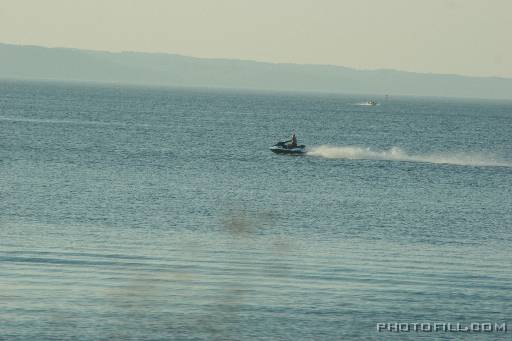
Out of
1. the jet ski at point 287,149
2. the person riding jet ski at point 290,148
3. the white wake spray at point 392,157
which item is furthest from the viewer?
the white wake spray at point 392,157

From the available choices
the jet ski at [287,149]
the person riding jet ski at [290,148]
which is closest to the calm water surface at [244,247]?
the person riding jet ski at [290,148]

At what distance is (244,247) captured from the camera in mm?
51375

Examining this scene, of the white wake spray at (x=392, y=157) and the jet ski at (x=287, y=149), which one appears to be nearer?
the jet ski at (x=287, y=149)

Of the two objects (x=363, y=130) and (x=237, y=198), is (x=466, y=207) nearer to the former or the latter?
(x=237, y=198)

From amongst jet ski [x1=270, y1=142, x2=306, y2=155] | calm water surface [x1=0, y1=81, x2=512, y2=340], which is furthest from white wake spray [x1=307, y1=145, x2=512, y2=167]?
calm water surface [x1=0, y1=81, x2=512, y2=340]

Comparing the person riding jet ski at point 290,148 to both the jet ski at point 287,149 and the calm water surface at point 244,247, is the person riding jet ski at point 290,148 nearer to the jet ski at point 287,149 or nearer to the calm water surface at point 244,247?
the jet ski at point 287,149

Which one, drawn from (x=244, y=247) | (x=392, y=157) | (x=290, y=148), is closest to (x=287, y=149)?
(x=290, y=148)

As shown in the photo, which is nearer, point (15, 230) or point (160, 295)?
point (160, 295)

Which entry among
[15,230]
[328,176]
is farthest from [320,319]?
[328,176]

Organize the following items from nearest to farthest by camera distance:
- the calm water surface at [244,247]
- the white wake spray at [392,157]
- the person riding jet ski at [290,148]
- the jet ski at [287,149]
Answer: the calm water surface at [244,247]
the person riding jet ski at [290,148]
the jet ski at [287,149]
the white wake spray at [392,157]

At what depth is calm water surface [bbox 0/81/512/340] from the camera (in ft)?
120

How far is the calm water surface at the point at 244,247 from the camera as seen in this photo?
120 ft

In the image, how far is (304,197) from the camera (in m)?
75.0

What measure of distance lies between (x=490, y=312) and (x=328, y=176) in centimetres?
5383
